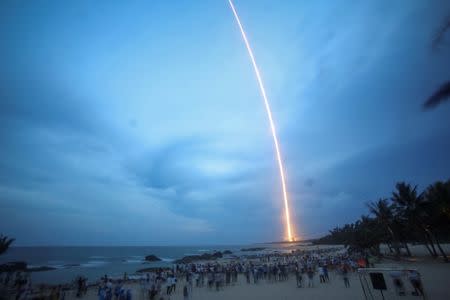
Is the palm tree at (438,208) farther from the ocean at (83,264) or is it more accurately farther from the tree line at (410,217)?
the ocean at (83,264)

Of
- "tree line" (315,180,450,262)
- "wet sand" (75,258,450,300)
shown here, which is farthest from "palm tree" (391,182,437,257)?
"wet sand" (75,258,450,300)

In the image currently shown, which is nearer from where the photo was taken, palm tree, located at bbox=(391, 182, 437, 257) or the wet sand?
the wet sand

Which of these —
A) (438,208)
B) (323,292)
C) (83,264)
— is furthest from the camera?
(83,264)

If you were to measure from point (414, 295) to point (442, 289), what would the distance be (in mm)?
3840

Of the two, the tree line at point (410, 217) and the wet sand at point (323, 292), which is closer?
the wet sand at point (323, 292)

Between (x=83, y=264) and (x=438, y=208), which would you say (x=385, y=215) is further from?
(x=83, y=264)

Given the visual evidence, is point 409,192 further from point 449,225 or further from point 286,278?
point 286,278

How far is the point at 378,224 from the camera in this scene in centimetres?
4034

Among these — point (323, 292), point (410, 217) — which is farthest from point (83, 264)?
point (410, 217)

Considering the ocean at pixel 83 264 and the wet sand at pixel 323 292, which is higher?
the ocean at pixel 83 264

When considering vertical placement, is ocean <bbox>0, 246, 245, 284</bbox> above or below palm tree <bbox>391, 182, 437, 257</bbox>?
below

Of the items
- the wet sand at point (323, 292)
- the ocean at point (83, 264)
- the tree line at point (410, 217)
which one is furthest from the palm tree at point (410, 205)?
the ocean at point (83, 264)

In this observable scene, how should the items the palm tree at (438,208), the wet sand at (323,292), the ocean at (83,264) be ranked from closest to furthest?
the wet sand at (323,292) < the palm tree at (438,208) < the ocean at (83,264)

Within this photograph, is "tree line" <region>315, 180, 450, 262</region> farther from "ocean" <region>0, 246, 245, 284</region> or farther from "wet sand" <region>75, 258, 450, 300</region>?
"ocean" <region>0, 246, 245, 284</region>
